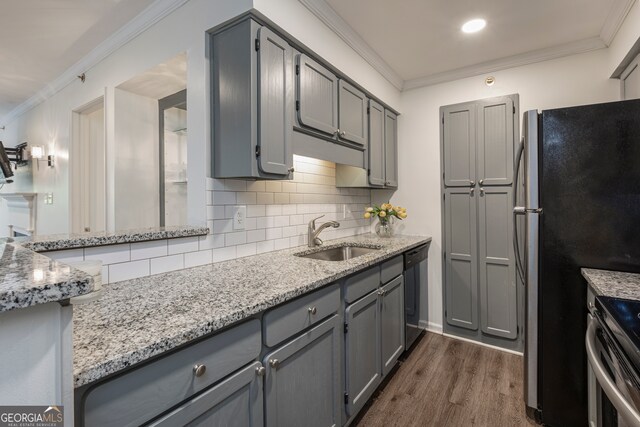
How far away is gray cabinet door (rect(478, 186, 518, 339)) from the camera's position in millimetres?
2492

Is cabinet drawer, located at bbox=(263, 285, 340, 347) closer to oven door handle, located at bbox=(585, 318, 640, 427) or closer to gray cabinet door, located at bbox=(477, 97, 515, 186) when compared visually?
oven door handle, located at bbox=(585, 318, 640, 427)

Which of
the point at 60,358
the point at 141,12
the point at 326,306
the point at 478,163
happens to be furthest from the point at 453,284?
the point at 141,12

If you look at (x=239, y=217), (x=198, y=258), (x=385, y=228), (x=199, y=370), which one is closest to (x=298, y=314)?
(x=199, y=370)

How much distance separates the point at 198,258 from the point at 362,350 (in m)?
1.04

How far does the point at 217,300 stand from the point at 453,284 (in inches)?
94.5

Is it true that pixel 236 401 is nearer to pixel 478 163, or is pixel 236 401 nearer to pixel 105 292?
pixel 105 292

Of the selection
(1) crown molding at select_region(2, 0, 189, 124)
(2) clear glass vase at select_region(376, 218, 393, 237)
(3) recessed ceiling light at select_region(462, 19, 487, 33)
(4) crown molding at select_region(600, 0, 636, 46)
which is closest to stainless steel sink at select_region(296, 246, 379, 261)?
(2) clear glass vase at select_region(376, 218, 393, 237)

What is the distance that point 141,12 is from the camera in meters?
1.90

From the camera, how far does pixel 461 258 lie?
2.71 m

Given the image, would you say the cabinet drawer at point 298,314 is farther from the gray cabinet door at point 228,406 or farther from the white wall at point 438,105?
the white wall at point 438,105

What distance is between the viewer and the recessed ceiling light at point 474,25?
2.04 meters

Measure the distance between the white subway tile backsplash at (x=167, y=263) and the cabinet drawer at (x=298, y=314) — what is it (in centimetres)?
66

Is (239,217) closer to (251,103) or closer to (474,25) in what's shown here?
(251,103)

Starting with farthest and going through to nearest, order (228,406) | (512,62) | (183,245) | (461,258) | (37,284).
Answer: (461,258) → (512,62) → (183,245) → (228,406) → (37,284)
